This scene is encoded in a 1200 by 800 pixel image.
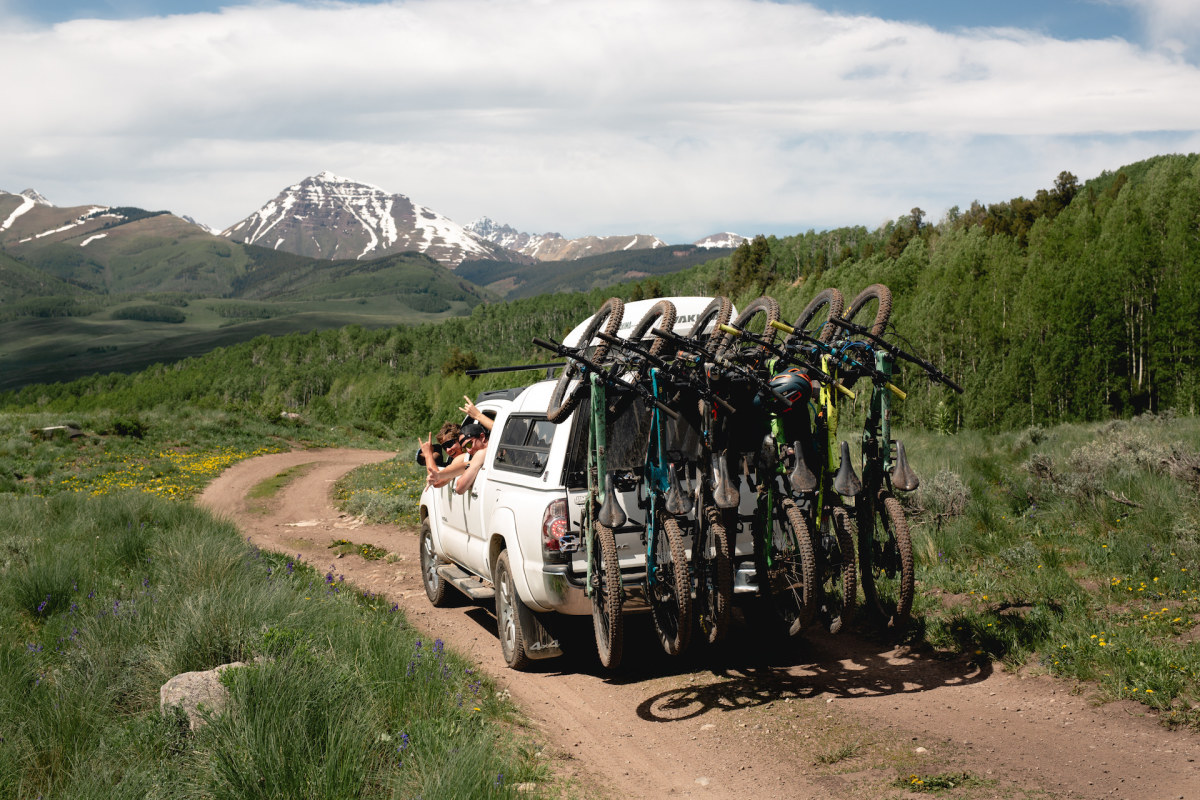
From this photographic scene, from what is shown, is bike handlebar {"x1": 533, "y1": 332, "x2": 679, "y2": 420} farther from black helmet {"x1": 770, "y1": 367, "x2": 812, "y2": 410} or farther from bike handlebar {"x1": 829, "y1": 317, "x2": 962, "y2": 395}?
bike handlebar {"x1": 829, "y1": 317, "x2": 962, "y2": 395}

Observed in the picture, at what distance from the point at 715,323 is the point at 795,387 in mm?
1002

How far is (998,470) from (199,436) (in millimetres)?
31059

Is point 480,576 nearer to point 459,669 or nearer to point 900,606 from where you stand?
point 459,669

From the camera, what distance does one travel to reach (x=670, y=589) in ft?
21.6

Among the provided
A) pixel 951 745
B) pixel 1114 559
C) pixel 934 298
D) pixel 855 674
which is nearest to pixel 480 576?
pixel 855 674

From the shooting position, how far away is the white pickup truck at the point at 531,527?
7105 millimetres

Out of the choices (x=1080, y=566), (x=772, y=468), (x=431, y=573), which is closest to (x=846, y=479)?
(x=772, y=468)

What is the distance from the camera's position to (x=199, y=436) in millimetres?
35344

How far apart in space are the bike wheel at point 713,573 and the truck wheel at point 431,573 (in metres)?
4.66

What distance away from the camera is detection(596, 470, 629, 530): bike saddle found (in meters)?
6.49

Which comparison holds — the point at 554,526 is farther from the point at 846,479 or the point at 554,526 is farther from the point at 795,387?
the point at 846,479

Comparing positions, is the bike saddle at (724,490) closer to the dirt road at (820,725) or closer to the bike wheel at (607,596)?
the bike wheel at (607,596)

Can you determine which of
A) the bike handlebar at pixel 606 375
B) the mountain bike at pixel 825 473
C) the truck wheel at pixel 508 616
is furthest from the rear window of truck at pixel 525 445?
the mountain bike at pixel 825 473

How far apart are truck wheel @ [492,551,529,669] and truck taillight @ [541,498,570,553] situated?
62cm
